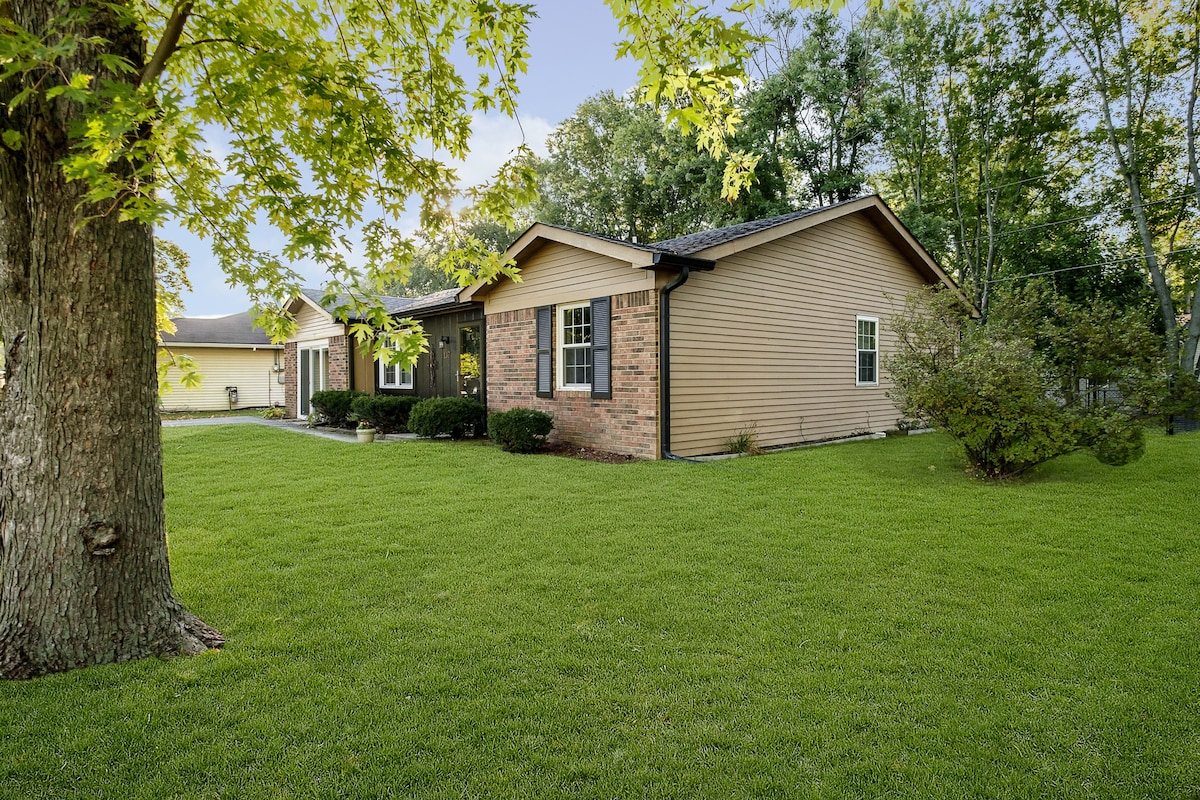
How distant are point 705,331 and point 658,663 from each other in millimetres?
6958

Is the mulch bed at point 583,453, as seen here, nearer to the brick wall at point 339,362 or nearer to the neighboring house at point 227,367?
the brick wall at point 339,362

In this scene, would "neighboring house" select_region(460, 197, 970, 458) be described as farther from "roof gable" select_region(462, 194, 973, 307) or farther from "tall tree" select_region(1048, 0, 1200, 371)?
"tall tree" select_region(1048, 0, 1200, 371)

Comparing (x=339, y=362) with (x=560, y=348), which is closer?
(x=560, y=348)

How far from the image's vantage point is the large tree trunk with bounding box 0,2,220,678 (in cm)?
286

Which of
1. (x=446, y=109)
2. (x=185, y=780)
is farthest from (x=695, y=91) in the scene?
(x=185, y=780)

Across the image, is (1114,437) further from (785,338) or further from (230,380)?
(230,380)

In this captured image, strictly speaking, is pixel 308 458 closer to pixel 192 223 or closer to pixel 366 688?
pixel 192 223

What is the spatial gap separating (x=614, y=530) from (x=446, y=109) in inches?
133

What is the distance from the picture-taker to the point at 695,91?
3416mm

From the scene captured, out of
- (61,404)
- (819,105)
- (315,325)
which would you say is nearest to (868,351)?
(61,404)

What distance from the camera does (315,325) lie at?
1780cm

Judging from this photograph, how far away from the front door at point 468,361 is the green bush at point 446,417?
3.02 ft

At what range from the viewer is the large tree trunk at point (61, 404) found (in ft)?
9.37

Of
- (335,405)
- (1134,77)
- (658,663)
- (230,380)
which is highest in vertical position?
(1134,77)
